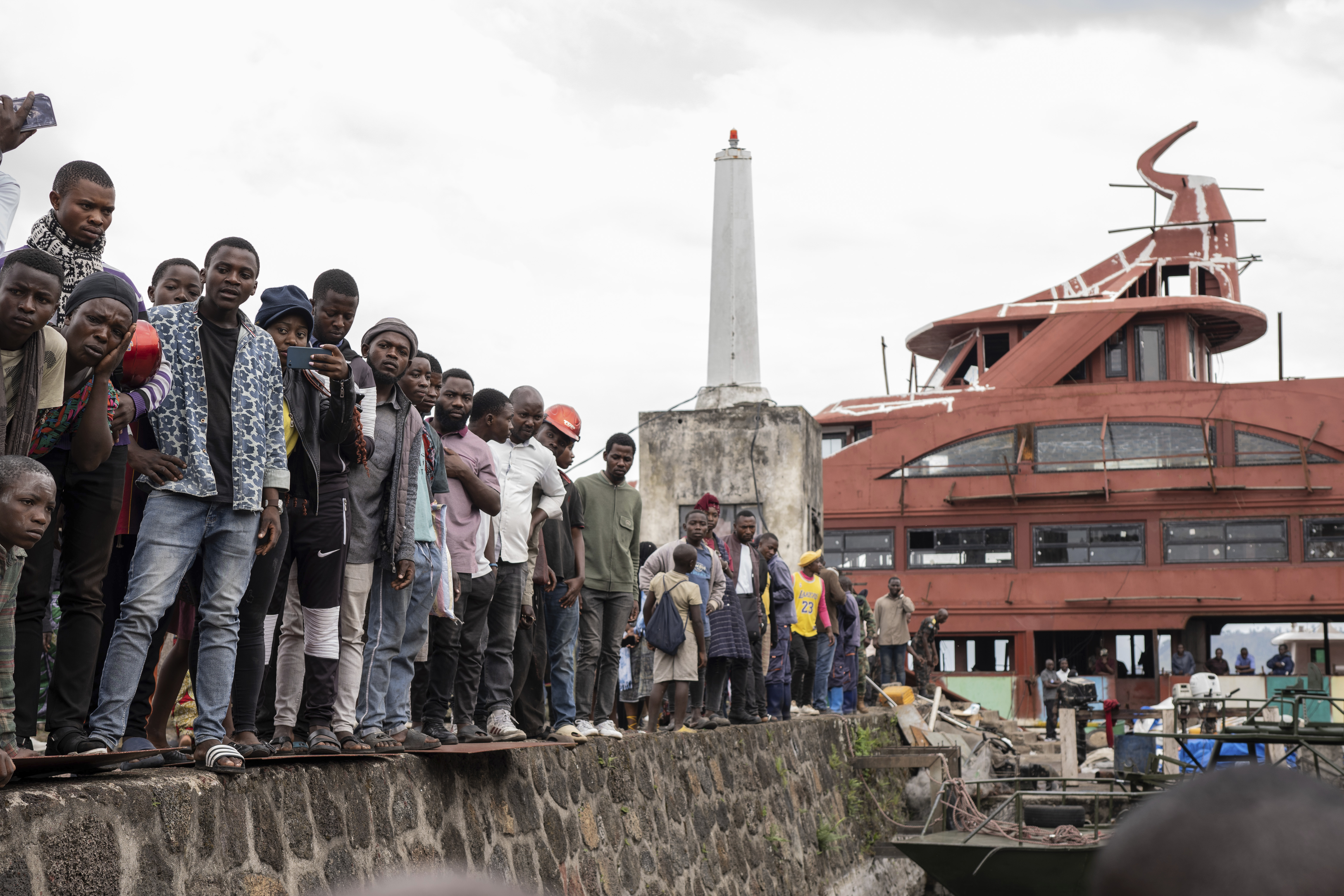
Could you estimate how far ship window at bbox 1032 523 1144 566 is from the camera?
96.8 ft

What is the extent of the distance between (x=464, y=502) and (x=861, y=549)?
2537cm

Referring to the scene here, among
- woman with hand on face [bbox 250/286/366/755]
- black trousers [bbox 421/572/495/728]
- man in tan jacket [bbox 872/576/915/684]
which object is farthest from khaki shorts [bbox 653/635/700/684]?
man in tan jacket [bbox 872/576/915/684]

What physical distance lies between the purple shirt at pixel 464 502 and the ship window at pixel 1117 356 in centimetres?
2862

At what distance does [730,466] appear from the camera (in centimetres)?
1448

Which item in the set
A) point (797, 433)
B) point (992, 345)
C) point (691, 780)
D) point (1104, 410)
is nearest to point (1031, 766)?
point (797, 433)

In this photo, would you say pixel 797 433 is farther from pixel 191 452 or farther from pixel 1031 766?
pixel 191 452

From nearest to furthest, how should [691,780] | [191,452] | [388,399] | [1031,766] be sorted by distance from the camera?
[191,452], [388,399], [691,780], [1031,766]

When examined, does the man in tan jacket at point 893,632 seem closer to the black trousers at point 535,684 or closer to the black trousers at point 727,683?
the black trousers at point 727,683

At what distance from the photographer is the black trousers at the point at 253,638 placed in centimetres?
487

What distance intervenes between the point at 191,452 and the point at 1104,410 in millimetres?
28186

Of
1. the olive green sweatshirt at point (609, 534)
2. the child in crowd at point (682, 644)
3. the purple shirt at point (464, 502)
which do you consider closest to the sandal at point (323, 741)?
the purple shirt at point (464, 502)

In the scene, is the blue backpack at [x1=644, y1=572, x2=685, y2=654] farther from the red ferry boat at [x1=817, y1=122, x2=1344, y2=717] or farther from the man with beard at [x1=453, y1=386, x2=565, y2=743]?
the red ferry boat at [x1=817, y1=122, x2=1344, y2=717]

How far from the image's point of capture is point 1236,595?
92.8ft

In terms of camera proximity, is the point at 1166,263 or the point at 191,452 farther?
the point at 1166,263
